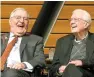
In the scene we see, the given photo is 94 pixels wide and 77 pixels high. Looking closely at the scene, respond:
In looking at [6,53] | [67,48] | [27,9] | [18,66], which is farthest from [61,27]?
[18,66]

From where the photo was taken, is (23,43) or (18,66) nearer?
(18,66)

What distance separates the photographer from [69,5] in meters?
6.71

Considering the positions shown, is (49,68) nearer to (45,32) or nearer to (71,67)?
(71,67)

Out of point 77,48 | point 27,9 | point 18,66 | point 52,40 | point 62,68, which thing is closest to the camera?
point 18,66

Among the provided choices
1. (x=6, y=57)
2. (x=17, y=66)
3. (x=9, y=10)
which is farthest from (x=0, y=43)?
(x=9, y=10)

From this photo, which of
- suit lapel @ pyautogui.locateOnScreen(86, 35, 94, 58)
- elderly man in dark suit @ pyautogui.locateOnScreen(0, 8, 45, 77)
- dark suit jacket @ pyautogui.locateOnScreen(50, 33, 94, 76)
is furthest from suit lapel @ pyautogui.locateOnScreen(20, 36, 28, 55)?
suit lapel @ pyautogui.locateOnScreen(86, 35, 94, 58)

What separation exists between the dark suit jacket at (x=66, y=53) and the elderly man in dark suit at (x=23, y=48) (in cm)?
20

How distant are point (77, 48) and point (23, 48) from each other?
0.71 metres

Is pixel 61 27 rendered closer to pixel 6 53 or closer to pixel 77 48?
pixel 77 48

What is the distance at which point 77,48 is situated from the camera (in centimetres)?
472

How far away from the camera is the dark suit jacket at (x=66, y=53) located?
4.52 meters

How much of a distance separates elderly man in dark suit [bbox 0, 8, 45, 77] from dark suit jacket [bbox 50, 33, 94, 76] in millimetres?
198

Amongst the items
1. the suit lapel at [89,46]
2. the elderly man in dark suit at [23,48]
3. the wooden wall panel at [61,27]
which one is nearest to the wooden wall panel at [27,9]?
the wooden wall panel at [61,27]

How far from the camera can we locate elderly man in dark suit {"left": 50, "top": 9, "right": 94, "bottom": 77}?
4.51 metres
